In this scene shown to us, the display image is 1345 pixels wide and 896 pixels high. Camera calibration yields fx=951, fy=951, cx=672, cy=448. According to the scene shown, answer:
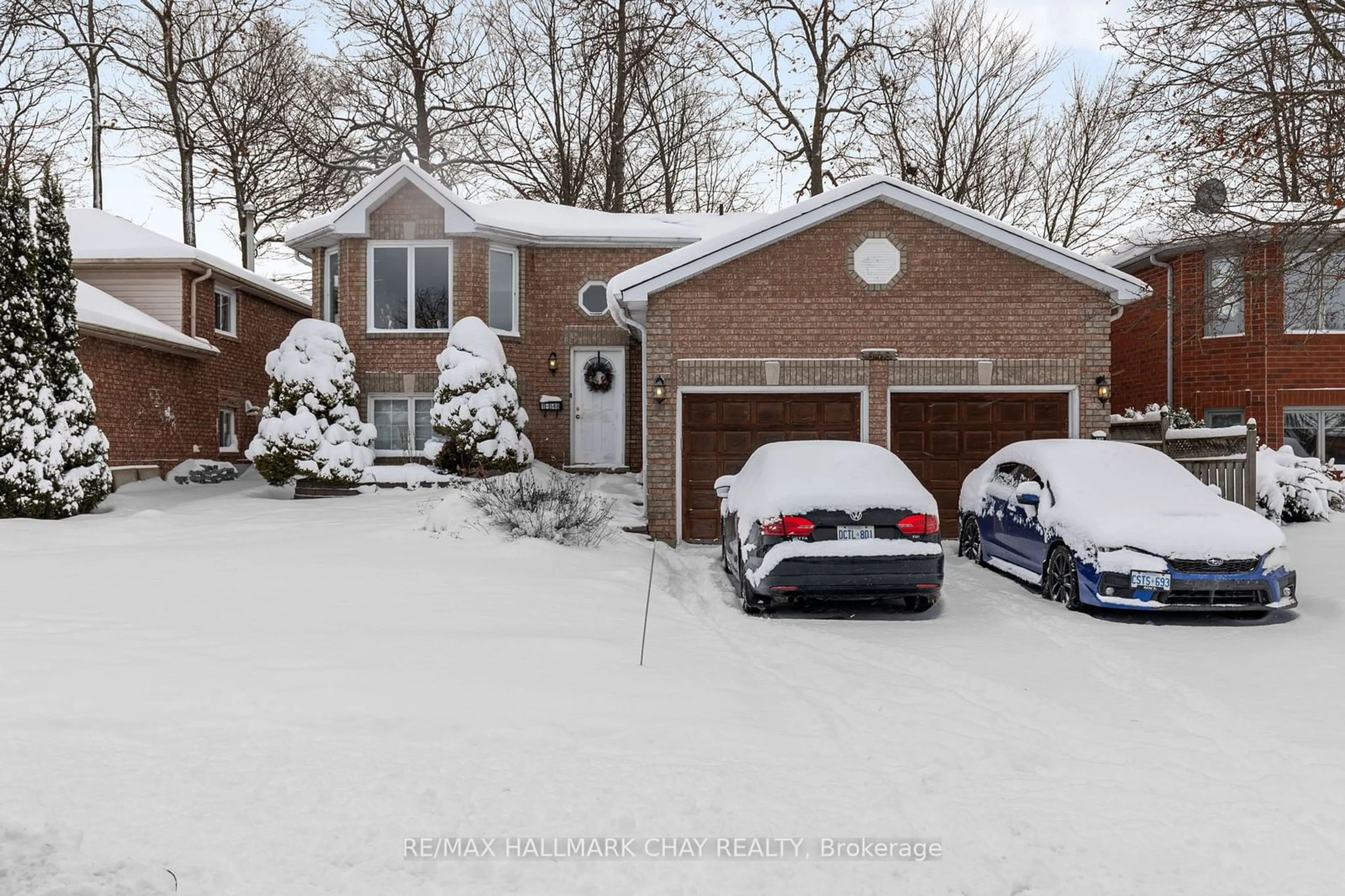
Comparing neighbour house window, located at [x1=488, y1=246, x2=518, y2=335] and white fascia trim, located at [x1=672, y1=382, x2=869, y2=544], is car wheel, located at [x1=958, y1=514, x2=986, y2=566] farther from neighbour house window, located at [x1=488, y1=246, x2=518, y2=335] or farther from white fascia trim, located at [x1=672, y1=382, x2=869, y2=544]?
neighbour house window, located at [x1=488, y1=246, x2=518, y2=335]

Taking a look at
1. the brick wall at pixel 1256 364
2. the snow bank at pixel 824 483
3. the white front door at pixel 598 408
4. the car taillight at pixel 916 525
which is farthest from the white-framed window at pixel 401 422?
the brick wall at pixel 1256 364

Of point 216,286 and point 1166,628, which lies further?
point 216,286

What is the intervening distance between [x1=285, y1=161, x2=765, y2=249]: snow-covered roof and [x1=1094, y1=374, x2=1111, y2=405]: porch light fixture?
31.5 ft

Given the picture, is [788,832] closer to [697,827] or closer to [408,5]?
[697,827]

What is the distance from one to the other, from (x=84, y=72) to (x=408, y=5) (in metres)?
9.76

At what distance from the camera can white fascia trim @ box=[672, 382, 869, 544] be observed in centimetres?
1386

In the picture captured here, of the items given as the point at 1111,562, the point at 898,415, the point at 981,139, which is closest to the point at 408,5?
the point at 981,139

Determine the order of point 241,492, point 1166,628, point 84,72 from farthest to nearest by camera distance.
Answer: point 84,72 < point 241,492 < point 1166,628

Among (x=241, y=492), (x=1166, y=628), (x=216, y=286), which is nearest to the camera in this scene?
(x=1166, y=628)

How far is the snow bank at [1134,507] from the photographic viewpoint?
8.31 metres

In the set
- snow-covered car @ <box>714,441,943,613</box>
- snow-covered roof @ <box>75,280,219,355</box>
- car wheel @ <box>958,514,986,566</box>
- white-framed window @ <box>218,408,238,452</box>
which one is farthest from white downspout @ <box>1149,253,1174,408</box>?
white-framed window @ <box>218,408,238,452</box>

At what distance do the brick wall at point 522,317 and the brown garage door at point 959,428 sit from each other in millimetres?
7715

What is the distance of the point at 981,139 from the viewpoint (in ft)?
97.8

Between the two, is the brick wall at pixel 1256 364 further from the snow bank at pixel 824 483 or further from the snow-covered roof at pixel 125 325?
the snow-covered roof at pixel 125 325
